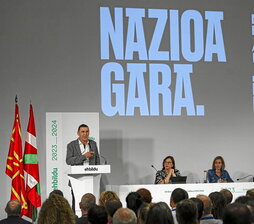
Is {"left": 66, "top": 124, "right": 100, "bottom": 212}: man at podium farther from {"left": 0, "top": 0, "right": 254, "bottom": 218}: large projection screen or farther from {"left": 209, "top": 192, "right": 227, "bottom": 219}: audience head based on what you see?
{"left": 209, "top": 192, "right": 227, "bottom": 219}: audience head

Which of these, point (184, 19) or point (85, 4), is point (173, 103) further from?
point (85, 4)

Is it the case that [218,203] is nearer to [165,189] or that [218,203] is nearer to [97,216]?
[97,216]

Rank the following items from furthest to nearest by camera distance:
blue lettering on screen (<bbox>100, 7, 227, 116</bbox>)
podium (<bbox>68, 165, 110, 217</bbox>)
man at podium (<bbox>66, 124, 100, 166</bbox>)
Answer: blue lettering on screen (<bbox>100, 7, 227, 116</bbox>) → man at podium (<bbox>66, 124, 100, 166</bbox>) → podium (<bbox>68, 165, 110, 217</bbox>)

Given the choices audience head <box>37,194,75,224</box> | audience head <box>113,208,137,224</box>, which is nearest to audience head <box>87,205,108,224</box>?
audience head <box>113,208,137,224</box>

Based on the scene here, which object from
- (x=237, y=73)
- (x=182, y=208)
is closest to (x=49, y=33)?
(x=237, y=73)

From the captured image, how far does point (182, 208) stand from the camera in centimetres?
360

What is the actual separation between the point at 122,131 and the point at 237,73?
2.50m

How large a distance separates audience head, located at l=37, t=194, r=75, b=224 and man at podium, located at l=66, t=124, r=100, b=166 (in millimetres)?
3941

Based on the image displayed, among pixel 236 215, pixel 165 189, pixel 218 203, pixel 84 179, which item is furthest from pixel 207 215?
pixel 165 189

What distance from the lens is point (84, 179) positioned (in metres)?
7.21

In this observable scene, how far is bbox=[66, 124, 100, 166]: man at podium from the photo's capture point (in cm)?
737

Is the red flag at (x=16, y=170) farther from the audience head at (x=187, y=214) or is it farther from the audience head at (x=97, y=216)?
the audience head at (x=187, y=214)

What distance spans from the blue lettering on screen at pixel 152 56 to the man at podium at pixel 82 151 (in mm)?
2412

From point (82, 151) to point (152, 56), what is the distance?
318cm
